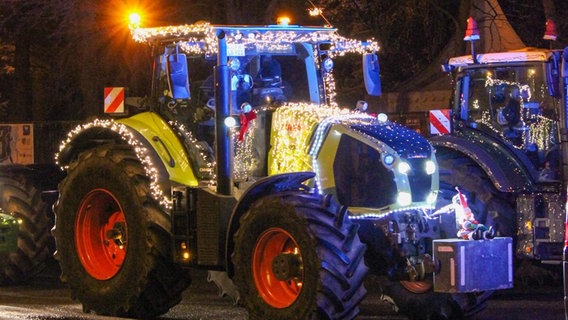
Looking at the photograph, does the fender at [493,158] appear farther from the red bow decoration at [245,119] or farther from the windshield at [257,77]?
the red bow decoration at [245,119]

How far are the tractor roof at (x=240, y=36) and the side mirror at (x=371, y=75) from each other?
33 cm

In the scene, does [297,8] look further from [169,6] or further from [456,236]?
[456,236]

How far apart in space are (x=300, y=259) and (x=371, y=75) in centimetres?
234

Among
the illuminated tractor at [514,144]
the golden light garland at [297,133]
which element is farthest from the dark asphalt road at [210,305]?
the golden light garland at [297,133]

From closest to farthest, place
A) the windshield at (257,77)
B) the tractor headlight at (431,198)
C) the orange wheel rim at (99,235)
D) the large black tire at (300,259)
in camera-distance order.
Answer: the large black tire at (300,259), the tractor headlight at (431,198), the windshield at (257,77), the orange wheel rim at (99,235)

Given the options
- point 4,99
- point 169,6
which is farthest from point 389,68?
point 4,99

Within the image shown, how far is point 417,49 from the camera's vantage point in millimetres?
31172

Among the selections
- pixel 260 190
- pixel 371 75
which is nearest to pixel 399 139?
pixel 371 75

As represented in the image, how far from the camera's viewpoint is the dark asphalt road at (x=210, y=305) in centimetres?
1359

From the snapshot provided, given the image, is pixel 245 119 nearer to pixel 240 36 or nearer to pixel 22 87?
pixel 240 36

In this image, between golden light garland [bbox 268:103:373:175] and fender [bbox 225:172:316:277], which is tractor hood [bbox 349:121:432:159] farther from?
fender [bbox 225:172:316:277]

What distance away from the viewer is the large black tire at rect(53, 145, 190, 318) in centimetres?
1288

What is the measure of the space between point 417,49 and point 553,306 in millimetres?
17106

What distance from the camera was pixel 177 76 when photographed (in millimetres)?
12172
